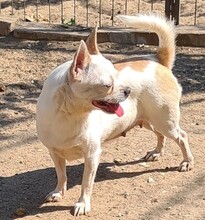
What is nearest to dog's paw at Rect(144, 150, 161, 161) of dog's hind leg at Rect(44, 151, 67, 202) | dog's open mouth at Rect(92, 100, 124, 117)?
dog's hind leg at Rect(44, 151, 67, 202)

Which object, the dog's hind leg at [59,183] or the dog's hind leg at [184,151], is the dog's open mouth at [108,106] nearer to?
the dog's hind leg at [59,183]

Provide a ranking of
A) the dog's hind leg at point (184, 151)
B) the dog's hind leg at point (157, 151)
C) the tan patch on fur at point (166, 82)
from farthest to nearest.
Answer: the dog's hind leg at point (157, 151) → the dog's hind leg at point (184, 151) → the tan patch on fur at point (166, 82)

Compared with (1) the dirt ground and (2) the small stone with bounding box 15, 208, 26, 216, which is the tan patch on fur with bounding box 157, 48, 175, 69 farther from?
(2) the small stone with bounding box 15, 208, 26, 216

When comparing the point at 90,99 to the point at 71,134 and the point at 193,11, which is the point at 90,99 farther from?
the point at 193,11

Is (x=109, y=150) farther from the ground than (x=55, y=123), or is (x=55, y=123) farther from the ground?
(x=55, y=123)

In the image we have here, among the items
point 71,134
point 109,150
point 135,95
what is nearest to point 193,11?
point 109,150

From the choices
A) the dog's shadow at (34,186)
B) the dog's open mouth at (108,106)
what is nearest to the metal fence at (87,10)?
the dog's shadow at (34,186)

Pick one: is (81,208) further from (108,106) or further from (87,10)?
(87,10)
